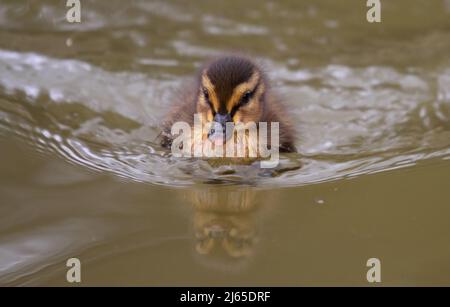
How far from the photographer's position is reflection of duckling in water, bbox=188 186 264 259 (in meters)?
3.17

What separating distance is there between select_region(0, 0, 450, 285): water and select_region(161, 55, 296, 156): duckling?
0.23 m

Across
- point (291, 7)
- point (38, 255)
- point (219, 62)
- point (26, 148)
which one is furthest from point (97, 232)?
point (291, 7)

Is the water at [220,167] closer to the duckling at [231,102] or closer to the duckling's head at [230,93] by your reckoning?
the duckling at [231,102]

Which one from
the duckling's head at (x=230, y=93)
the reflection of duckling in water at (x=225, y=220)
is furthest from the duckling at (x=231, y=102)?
the reflection of duckling in water at (x=225, y=220)

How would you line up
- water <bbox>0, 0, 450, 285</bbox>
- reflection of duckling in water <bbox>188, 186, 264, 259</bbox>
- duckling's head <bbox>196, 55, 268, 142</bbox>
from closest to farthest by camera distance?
water <bbox>0, 0, 450, 285</bbox>
reflection of duckling in water <bbox>188, 186, 264, 259</bbox>
duckling's head <bbox>196, 55, 268, 142</bbox>

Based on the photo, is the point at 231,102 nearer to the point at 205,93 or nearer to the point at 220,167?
the point at 205,93

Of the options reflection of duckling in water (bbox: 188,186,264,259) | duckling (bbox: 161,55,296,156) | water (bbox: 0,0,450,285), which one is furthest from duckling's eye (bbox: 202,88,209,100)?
reflection of duckling in water (bbox: 188,186,264,259)

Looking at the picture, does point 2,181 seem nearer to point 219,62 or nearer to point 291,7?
point 219,62

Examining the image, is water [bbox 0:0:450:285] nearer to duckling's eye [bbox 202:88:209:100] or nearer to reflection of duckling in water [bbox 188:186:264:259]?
reflection of duckling in water [bbox 188:186:264:259]

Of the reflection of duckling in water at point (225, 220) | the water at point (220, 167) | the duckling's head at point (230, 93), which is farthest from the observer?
the duckling's head at point (230, 93)

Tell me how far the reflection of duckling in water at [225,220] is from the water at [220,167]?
0.4 inches

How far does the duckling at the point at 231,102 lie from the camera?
379cm

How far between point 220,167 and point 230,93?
49 centimetres

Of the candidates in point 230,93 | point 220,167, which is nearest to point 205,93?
point 230,93
